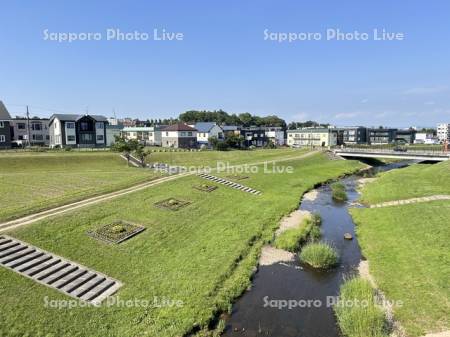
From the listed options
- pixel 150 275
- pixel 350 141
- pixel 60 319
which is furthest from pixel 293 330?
pixel 350 141

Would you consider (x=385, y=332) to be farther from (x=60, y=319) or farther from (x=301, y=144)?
(x=301, y=144)

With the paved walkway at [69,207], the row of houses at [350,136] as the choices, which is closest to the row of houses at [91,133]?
the row of houses at [350,136]

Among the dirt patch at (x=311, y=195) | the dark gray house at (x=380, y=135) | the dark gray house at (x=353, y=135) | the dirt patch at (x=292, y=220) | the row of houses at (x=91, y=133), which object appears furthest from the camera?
the dark gray house at (x=380, y=135)

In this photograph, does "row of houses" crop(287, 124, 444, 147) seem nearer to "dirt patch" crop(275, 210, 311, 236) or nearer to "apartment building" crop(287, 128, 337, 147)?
"apartment building" crop(287, 128, 337, 147)

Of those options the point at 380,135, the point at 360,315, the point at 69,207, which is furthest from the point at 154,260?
the point at 380,135

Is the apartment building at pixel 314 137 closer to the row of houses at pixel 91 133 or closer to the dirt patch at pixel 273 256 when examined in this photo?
the row of houses at pixel 91 133

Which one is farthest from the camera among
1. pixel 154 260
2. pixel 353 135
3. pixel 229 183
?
pixel 353 135

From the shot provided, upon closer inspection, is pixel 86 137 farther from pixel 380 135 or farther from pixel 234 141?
pixel 380 135
